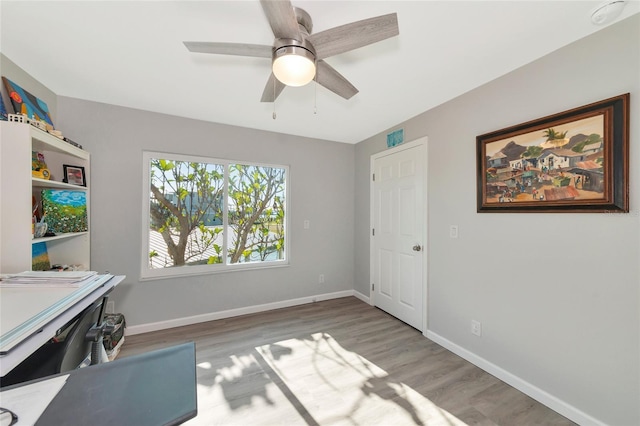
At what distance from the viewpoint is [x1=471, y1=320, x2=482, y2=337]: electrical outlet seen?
2080 millimetres

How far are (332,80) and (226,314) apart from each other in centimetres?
284

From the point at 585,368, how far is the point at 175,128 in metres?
4.01

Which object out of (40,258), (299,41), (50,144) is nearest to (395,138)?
(299,41)

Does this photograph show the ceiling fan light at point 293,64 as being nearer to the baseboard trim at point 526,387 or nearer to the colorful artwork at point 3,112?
the colorful artwork at point 3,112

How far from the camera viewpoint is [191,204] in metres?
2.90

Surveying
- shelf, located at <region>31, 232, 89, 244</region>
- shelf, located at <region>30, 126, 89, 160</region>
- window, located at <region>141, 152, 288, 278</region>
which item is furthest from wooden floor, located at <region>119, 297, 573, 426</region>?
shelf, located at <region>30, 126, 89, 160</region>

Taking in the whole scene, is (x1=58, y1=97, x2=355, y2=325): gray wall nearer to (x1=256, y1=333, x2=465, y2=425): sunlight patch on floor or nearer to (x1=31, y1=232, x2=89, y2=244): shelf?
(x1=31, y1=232, x2=89, y2=244): shelf

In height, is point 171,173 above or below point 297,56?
below

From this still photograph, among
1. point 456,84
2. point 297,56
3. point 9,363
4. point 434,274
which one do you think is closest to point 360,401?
point 434,274

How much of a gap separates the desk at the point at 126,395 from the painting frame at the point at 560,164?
7.39ft

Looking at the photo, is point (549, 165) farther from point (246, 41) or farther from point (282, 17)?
point (246, 41)

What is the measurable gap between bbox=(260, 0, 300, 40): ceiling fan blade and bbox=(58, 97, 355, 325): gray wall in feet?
6.90

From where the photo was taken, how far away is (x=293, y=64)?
1.20 metres

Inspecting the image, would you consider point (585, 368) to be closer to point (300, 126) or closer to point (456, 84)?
point (456, 84)
